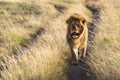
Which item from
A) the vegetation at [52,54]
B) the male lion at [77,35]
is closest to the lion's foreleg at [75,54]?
the male lion at [77,35]

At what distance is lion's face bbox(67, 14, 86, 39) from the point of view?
8.61 metres

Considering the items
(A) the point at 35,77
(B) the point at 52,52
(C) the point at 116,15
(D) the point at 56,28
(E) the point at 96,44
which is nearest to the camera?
(A) the point at 35,77

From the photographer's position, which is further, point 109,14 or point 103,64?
point 109,14

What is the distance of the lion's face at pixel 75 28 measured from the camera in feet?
28.3

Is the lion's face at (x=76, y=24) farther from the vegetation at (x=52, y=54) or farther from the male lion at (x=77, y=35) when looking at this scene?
the vegetation at (x=52, y=54)

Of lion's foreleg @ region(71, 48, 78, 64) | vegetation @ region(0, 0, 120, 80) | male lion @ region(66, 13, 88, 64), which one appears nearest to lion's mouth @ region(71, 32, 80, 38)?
male lion @ region(66, 13, 88, 64)

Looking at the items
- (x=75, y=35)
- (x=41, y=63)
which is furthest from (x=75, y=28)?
(x=41, y=63)

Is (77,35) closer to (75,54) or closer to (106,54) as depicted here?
(75,54)

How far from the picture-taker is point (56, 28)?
12.3 meters

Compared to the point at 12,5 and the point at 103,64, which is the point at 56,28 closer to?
the point at 103,64

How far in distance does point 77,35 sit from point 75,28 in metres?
0.28

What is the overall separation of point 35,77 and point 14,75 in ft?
1.24

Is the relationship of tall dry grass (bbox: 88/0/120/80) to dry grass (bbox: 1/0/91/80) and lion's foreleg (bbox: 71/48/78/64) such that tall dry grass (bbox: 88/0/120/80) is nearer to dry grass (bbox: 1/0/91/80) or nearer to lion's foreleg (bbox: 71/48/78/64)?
lion's foreleg (bbox: 71/48/78/64)

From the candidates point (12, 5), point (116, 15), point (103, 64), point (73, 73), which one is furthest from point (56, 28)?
point (12, 5)
